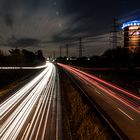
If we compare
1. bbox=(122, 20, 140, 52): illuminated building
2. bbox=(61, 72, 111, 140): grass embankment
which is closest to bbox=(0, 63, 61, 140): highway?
bbox=(61, 72, 111, 140): grass embankment

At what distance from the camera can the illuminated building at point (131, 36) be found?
172750 mm

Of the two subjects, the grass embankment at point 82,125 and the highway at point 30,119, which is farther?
the highway at point 30,119

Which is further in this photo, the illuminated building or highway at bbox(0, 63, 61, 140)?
the illuminated building

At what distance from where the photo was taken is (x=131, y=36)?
170000 millimetres

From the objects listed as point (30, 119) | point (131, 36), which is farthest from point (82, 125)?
point (131, 36)

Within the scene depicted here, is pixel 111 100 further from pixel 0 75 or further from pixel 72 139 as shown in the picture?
pixel 0 75

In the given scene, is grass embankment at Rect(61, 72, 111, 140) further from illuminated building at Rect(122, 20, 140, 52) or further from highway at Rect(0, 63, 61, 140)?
illuminated building at Rect(122, 20, 140, 52)

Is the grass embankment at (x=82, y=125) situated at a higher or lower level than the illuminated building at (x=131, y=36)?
lower

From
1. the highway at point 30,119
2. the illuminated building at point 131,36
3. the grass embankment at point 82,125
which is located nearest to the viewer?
the grass embankment at point 82,125

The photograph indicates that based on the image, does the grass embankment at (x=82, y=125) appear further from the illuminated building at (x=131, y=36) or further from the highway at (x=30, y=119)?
the illuminated building at (x=131, y=36)

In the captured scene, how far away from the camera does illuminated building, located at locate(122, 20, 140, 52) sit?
173 metres

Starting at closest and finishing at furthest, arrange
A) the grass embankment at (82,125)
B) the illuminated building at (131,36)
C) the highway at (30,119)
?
the grass embankment at (82,125), the highway at (30,119), the illuminated building at (131,36)

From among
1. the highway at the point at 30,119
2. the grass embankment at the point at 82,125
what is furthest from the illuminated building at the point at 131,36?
the grass embankment at the point at 82,125

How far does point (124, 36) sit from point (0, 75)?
132m
